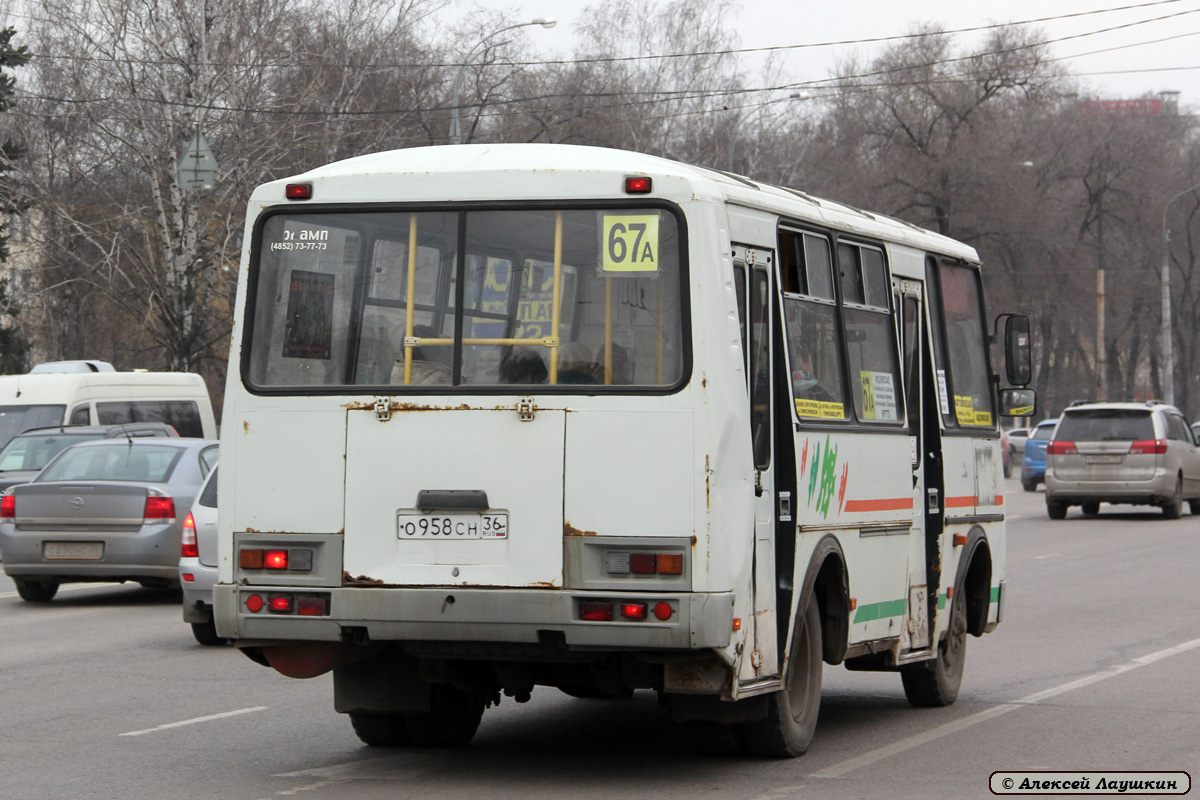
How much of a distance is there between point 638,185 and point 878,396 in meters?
2.30

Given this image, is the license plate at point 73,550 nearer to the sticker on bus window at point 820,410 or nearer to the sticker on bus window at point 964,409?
→ the sticker on bus window at point 964,409

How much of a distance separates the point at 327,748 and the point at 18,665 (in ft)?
14.3

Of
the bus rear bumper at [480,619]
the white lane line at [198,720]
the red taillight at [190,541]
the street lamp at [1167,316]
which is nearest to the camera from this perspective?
the bus rear bumper at [480,619]

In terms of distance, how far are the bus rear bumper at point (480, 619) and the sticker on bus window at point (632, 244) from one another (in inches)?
51.5

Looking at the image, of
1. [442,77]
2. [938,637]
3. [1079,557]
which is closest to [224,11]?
[442,77]

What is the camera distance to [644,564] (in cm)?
721

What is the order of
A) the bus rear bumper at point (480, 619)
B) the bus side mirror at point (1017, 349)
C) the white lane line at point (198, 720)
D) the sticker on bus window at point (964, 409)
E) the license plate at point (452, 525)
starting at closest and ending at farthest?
the bus rear bumper at point (480, 619) < the license plate at point (452, 525) < the white lane line at point (198, 720) < the sticker on bus window at point (964, 409) < the bus side mirror at point (1017, 349)

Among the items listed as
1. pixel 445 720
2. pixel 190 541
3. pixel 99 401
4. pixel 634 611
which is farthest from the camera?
pixel 99 401

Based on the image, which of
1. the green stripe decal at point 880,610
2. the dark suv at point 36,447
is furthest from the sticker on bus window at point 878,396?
the dark suv at point 36,447

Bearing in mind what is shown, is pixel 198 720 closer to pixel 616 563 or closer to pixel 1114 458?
pixel 616 563

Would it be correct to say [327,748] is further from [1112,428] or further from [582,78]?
[582,78]

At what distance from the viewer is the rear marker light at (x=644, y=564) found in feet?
23.6

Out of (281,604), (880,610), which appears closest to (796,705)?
(880,610)

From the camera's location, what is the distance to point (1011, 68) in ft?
185
